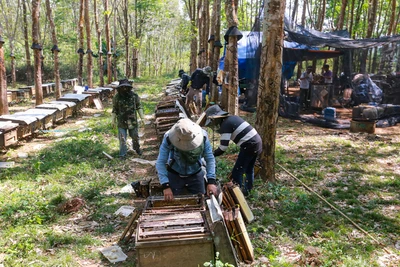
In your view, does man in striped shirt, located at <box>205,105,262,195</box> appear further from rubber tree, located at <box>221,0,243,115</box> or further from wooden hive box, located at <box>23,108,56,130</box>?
→ wooden hive box, located at <box>23,108,56,130</box>

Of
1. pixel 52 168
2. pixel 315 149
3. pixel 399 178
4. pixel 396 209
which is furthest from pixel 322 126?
pixel 52 168

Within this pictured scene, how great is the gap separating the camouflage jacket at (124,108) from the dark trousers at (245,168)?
3370 millimetres

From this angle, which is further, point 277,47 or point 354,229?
point 277,47

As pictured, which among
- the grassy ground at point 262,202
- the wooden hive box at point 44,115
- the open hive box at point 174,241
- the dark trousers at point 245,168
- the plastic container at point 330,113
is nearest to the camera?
the open hive box at point 174,241

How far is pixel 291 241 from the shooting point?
4461 millimetres

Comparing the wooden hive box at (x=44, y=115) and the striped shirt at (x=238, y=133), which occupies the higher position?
Answer: the striped shirt at (x=238, y=133)

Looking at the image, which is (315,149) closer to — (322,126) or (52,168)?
(322,126)

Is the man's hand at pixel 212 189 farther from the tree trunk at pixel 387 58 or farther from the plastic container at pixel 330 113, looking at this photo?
the tree trunk at pixel 387 58

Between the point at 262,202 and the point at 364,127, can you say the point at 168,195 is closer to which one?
the point at 262,202

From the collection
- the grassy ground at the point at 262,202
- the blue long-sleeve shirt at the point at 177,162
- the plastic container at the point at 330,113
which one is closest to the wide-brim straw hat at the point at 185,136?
the blue long-sleeve shirt at the point at 177,162

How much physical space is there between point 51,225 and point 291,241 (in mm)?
3426

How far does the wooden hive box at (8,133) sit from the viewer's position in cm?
803

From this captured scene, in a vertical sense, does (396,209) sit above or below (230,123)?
below

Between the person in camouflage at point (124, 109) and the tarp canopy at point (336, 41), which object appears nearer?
the person in camouflage at point (124, 109)
